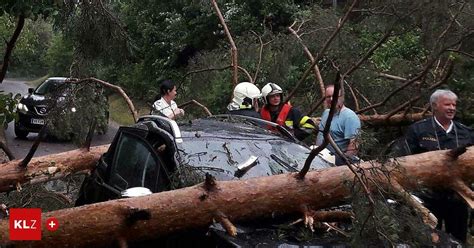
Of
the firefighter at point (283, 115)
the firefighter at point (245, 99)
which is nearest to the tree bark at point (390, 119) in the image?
the firefighter at point (283, 115)

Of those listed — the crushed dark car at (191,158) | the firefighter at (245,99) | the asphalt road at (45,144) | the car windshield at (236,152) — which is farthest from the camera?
the asphalt road at (45,144)

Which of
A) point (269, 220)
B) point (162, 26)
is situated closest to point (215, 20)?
point (162, 26)

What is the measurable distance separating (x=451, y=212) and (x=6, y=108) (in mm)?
3766

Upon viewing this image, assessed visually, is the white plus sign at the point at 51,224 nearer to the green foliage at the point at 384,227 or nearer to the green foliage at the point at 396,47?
the green foliage at the point at 384,227

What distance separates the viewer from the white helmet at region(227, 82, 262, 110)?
716cm

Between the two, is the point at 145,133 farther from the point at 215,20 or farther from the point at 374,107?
the point at 215,20

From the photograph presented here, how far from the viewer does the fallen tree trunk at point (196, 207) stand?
4266 mm

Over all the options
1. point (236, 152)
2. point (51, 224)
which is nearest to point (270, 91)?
point (236, 152)

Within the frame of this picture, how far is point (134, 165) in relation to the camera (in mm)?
5156

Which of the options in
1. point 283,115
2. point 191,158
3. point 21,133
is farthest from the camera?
point 21,133

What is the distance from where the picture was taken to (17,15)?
5809 millimetres

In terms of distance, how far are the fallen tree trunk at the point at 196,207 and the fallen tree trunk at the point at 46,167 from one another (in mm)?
1755

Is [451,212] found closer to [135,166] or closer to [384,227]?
[384,227]

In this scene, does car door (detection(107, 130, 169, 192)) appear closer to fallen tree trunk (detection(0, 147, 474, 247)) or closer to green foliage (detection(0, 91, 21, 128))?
fallen tree trunk (detection(0, 147, 474, 247))
